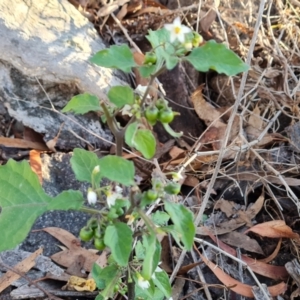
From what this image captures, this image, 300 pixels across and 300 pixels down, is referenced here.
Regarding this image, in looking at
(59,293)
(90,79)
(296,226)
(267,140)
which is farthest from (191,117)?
(59,293)

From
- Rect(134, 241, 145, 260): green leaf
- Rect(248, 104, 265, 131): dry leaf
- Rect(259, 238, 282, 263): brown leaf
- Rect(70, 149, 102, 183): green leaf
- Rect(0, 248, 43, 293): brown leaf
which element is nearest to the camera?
Rect(70, 149, 102, 183): green leaf

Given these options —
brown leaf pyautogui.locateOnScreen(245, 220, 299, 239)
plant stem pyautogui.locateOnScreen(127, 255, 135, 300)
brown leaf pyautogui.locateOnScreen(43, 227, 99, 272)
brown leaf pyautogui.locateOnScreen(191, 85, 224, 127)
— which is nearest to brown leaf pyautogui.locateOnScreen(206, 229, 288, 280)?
brown leaf pyautogui.locateOnScreen(245, 220, 299, 239)

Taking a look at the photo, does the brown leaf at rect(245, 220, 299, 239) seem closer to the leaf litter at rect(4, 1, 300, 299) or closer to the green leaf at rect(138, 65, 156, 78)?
the leaf litter at rect(4, 1, 300, 299)

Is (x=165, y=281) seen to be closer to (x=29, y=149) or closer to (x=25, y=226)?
(x=25, y=226)


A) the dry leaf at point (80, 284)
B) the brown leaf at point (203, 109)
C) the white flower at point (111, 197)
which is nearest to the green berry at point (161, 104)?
the white flower at point (111, 197)

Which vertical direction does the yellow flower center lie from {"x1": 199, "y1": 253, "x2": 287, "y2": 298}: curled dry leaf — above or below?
above

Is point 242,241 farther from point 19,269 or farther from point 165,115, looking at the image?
point 165,115

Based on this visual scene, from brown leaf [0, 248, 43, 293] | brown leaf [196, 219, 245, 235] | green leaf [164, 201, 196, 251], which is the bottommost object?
brown leaf [196, 219, 245, 235]

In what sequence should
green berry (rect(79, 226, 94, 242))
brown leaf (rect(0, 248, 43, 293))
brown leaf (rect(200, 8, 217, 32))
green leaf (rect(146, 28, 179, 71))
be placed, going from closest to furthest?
green leaf (rect(146, 28, 179, 71)) → green berry (rect(79, 226, 94, 242)) → brown leaf (rect(0, 248, 43, 293)) → brown leaf (rect(200, 8, 217, 32))
